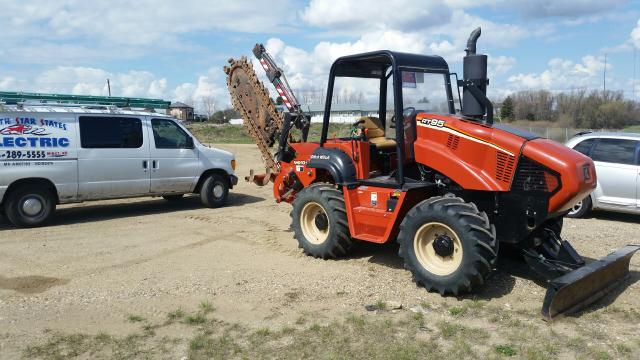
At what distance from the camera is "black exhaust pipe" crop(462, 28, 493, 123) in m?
6.16

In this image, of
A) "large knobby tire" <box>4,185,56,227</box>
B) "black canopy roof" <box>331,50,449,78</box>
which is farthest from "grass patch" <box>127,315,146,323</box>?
"large knobby tire" <box>4,185,56,227</box>

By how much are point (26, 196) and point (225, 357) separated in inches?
258

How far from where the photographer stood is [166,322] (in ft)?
17.0

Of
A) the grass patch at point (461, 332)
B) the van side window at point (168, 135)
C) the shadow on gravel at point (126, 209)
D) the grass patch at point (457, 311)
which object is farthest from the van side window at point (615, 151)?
the van side window at point (168, 135)

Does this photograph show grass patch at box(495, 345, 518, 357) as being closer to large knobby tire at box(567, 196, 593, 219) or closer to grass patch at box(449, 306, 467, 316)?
grass patch at box(449, 306, 467, 316)

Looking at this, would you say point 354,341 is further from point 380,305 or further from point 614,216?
point 614,216

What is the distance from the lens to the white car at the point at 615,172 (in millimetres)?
9656

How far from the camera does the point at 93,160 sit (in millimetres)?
9969

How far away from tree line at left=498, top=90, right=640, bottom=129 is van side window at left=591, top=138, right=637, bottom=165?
26.8 meters

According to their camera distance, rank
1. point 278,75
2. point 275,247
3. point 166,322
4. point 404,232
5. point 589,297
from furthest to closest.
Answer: point 278,75, point 275,247, point 404,232, point 589,297, point 166,322

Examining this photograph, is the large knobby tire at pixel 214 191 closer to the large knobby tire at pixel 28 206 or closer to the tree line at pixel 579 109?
the large knobby tire at pixel 28 206

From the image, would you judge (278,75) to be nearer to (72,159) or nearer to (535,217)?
(72,159)

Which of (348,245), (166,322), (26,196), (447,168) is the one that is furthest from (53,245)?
(447,168)

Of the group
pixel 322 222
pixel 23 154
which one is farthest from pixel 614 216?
pixel 23 154
